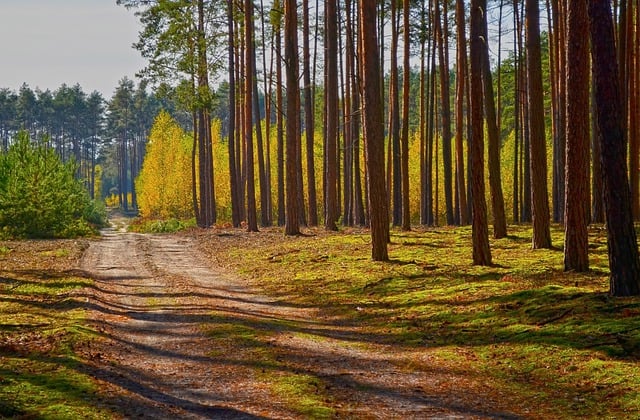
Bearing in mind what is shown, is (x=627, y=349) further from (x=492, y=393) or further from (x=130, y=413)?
(x=130, y=413)

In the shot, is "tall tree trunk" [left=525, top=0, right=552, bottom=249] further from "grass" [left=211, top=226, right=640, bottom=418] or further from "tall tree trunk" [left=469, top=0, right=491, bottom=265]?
"tall tree trunk" [left=469, top=0, right=491, bottom=265]

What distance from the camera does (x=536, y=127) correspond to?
17016 mm

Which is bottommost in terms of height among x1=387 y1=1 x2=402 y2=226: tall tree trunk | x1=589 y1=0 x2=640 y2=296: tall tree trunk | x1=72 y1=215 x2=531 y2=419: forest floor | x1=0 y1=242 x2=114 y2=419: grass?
x1=72 y1=215 x2=531 y2=419: forest floor

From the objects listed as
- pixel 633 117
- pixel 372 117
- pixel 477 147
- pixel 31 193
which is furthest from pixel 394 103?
pixel 31 193

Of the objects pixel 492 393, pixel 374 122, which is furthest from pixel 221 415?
pixel 374 122

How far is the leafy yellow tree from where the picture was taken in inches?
2709

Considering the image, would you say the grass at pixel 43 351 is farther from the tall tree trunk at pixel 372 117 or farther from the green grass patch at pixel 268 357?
the tall tree trunk at pixel 372 117

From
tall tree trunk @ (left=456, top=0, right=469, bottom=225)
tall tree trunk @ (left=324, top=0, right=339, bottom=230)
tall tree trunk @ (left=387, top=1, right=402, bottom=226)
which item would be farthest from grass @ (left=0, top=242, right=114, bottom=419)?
tall tree trunk @ (left=456, top=0, right=469, bottom=225)

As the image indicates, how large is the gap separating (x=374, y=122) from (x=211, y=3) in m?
24.2

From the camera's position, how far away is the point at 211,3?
129 feet

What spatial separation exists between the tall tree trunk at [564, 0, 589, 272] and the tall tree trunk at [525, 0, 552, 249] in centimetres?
382

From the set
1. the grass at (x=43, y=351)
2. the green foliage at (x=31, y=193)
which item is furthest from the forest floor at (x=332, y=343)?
the green foliage at (x=31, y=193)

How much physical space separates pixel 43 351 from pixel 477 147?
31.7 ft

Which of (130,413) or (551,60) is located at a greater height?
(551,60)
